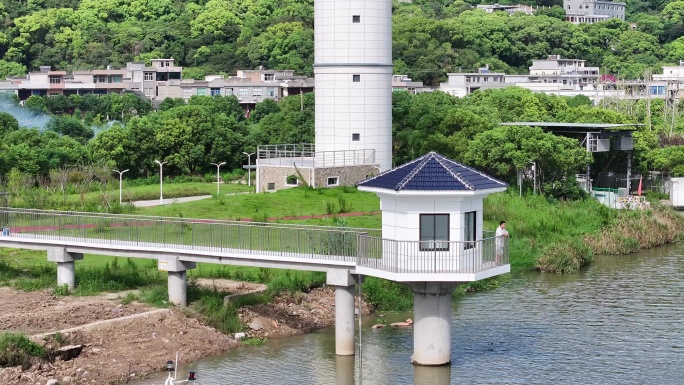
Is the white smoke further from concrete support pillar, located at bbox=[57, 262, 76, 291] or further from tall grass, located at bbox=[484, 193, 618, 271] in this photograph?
concrete support pillar, located at bbox=[57, 262, 76, 291]

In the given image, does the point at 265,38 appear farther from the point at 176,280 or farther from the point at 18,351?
the point at 18,351

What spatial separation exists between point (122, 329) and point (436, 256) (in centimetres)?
665

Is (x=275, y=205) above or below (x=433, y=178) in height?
below

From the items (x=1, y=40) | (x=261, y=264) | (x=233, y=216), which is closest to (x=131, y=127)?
(x=233, y=216)

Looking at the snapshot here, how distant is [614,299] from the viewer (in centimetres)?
3269

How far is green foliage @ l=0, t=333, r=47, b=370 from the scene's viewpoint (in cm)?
2347

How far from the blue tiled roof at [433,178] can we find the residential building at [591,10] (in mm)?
118715

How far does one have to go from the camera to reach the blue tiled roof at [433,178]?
24.0 meters

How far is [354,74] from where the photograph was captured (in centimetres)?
4278

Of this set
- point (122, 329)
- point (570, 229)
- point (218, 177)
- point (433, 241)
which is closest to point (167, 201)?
point (218, 177)

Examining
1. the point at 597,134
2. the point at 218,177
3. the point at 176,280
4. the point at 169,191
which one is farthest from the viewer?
the point at 597,134

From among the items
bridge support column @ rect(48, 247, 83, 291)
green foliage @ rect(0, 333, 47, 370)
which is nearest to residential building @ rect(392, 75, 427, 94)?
bridge support column @ rect(48, 247, 83, 291)

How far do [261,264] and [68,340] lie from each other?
434 centimetres

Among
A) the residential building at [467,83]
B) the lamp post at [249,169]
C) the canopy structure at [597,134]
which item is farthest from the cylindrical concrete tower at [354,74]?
the residential building at [467,83]
